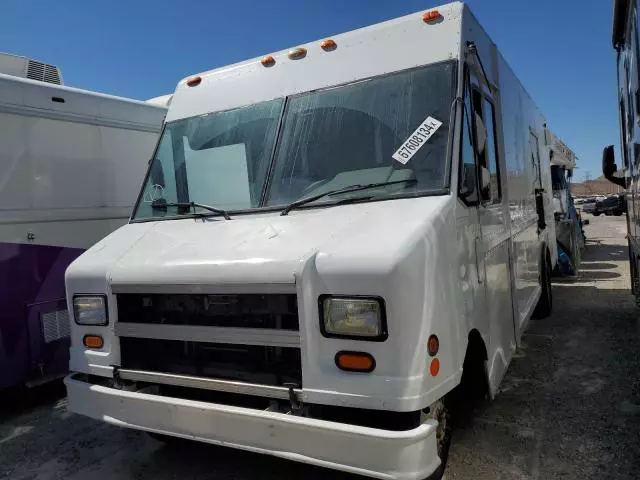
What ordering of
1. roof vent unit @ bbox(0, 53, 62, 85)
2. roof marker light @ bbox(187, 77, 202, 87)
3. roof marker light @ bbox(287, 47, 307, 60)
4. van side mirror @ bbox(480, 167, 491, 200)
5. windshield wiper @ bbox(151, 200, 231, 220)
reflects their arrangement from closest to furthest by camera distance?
van side mirror @ bbox(480, 167, 491, 200)
windshield wiper @ bbox(151, 200, 231, 220)
roof marker light @ bbox(287, 47, 307, 60)
roof marker light @ bbox(187, 77, 202, 87)
roof vent unit @ bbox(0, 53, 62, 85)

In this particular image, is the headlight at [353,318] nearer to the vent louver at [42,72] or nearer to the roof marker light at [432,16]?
the roof marker light at [432,16]

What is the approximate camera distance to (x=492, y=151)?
4234mm

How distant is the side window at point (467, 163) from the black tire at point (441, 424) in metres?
1.22

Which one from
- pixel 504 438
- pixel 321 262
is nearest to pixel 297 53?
pixel 321 262

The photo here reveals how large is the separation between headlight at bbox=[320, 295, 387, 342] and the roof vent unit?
478 cm

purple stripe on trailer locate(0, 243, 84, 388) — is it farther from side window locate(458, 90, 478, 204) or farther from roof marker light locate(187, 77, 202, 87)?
side window locate(458, 90, 478, 204)

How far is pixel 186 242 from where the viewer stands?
335 centimetres

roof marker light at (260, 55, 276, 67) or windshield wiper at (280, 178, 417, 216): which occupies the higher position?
roof marker light at (260, 55, 276, 67)

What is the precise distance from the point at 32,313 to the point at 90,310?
2.07 metres

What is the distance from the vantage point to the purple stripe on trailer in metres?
4.89

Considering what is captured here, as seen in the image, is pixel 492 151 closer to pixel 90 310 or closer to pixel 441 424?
pixel 441 424

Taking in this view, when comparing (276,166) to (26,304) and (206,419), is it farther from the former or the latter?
(26,304)

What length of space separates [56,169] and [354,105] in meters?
3.34

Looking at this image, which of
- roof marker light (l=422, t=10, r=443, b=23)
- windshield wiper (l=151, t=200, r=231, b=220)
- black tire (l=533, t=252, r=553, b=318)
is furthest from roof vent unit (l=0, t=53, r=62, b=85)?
black tire (l=533, t=252, r=553, b=318)
